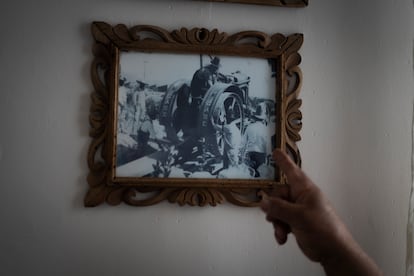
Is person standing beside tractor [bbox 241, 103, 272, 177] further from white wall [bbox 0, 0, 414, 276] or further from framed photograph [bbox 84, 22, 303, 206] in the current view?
white wall [bbox 0, 0, 414, 276]

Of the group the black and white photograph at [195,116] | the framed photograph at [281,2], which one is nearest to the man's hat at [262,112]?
the black and white photograph at [195,116]

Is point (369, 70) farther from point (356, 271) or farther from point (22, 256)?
point (22, 256)

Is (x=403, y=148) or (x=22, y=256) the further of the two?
(x=403, y=148)

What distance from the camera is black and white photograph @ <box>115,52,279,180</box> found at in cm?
97

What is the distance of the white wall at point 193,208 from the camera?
3.11 feet

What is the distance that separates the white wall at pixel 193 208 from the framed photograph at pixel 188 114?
0.04 meters

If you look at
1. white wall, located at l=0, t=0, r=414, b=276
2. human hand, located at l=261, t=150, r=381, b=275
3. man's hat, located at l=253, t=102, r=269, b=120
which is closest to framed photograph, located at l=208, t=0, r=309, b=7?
white wall, located at l=0, t=0, r=414, b=276

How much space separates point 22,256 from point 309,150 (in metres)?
0.85

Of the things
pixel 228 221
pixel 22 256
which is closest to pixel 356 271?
pixel 228 221

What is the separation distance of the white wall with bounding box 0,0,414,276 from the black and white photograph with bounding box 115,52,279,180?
4.1 inches

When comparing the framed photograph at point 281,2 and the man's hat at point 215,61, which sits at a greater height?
the framed photograph at point 281,2

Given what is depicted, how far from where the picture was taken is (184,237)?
0.98 meters

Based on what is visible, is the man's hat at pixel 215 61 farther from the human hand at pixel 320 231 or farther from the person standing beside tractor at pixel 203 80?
the human hand at pixel 320 231

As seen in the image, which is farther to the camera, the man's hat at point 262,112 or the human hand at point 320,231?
the man's hat at point 262,112
